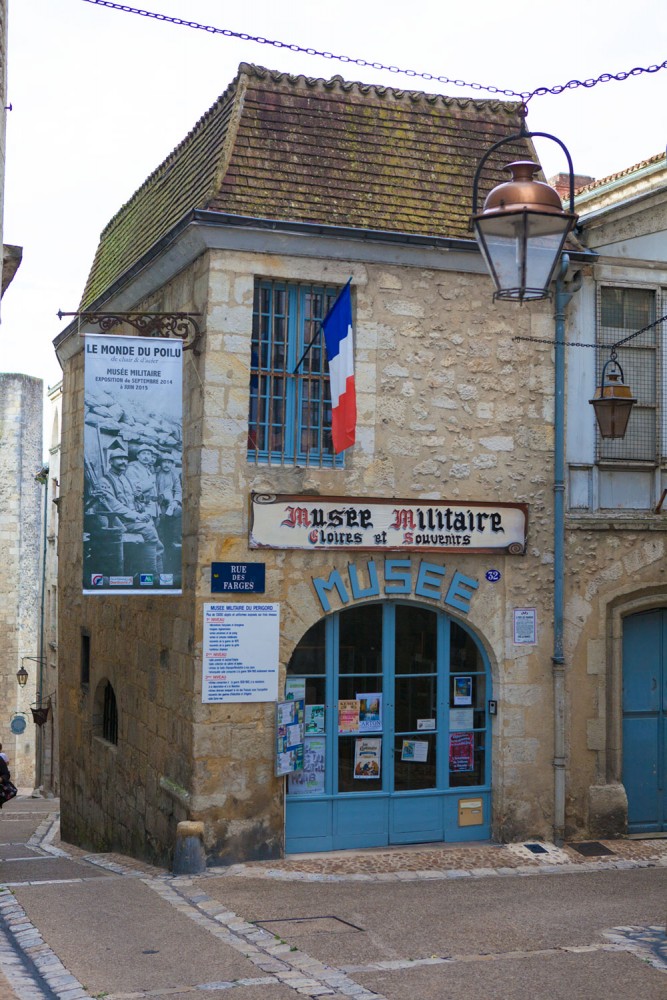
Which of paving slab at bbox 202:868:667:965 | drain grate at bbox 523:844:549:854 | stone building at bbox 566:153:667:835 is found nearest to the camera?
paving slab at bbox 202:868:667:965

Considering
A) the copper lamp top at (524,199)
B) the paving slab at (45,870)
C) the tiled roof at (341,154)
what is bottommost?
the paving slab at (45,870)

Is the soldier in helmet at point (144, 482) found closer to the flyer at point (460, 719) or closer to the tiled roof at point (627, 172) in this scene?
the flyer at point (460, 719)

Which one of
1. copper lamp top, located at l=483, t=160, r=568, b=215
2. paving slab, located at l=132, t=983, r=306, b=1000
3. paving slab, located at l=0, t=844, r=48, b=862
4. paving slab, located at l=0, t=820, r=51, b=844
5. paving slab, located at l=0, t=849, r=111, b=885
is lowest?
paving slab, located at l=0, t=820, r=51, b=844

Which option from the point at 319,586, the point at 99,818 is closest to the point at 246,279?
the point at 319,586

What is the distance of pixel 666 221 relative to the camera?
1153cm

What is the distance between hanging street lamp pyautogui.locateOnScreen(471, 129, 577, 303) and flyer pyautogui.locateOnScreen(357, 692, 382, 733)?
5.05 metres

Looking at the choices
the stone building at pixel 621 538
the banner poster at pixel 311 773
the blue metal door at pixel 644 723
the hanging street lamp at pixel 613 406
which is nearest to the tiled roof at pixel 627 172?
the stone building at pixel 621 538

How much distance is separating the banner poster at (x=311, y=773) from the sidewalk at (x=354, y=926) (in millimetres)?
574

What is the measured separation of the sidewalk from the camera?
22.0 ft

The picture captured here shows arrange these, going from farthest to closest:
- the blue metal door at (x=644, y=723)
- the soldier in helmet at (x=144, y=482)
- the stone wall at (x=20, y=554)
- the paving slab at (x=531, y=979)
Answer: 1. the stone wall at (x=20, y=554)
2. the blue metal door at (x=644, y=723)
3. the soldier in helmet at (x=144, y=482)
4. the paving slab at (x=531, y=979)

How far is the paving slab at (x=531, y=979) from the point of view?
6.50 metres

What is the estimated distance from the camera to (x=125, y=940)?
25.0 ft

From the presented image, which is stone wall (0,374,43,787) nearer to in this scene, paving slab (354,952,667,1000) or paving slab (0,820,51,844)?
paving slab (0,820,51,844)

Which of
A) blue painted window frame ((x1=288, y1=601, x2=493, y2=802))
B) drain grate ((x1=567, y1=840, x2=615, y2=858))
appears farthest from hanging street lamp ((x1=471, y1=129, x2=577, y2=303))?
drain grate ((x1=567, y1=840, x2=615, y2=858))
